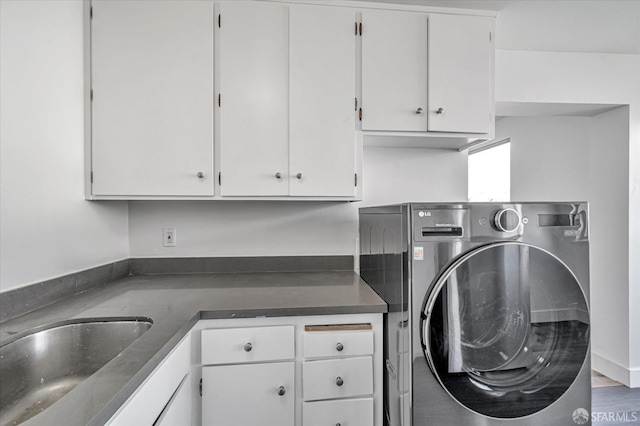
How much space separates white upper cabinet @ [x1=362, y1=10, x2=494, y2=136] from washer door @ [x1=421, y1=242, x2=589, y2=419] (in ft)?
2.70

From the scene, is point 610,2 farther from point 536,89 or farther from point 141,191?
point 141,191

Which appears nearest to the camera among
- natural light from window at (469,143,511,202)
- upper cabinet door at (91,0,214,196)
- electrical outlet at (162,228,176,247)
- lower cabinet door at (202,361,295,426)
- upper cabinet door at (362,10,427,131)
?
lower cabinet door at (202,361,295,426)

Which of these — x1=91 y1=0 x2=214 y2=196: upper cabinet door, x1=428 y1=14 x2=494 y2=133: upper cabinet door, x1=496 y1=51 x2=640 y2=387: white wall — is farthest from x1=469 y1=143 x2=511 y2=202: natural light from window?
x1=91 y1=0 x2=214 y2=196: upper cabinet door

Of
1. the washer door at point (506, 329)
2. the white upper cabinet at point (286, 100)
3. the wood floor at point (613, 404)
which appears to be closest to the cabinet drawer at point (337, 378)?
the washer door at point (506, 329)

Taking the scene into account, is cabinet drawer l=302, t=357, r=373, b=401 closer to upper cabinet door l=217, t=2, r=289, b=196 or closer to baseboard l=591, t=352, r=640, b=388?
upper cabinet door l=217, t=2, r=289, b=196

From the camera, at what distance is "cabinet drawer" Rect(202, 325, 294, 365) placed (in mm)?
1216

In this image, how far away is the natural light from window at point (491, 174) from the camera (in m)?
3.88

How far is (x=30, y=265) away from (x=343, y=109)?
1.51 metres

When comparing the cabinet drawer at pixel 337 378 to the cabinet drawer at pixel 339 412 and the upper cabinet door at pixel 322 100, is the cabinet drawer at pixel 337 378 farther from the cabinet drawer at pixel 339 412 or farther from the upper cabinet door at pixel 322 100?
the upper cabinet door at pixel 322 100

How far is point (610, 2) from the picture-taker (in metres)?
1.64

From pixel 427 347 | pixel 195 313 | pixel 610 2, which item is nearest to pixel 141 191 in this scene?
pixel 195 313

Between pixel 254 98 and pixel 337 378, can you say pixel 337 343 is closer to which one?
pixel 337 378

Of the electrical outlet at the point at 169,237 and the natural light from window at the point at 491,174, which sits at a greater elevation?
the natural light from window at the point at 491,174

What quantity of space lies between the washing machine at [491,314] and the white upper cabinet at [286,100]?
59 centimetres
